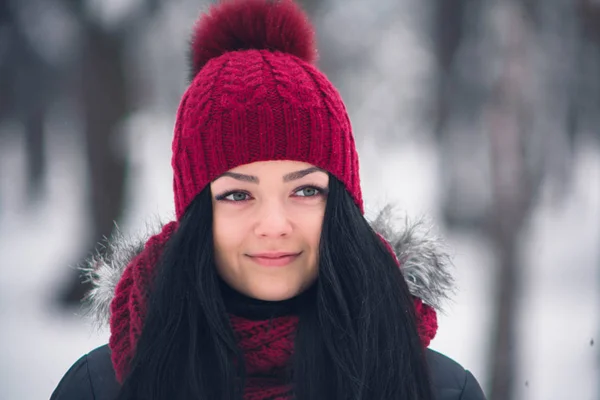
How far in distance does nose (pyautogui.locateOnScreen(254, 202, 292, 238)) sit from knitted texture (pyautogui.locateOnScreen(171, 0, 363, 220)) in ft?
0.37

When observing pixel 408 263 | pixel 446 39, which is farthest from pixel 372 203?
pixel 408 263

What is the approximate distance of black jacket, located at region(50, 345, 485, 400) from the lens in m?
1.49

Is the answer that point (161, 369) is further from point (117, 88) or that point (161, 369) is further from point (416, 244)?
point (117, 88)

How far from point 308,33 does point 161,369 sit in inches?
36.4

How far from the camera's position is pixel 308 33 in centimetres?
154

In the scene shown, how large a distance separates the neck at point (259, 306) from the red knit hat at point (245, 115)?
21 cm

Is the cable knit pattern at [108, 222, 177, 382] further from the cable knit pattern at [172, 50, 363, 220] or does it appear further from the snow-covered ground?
the snow-covered ground

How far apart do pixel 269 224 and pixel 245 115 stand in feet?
0.84

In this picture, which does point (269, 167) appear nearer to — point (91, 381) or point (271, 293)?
point (271, 293)

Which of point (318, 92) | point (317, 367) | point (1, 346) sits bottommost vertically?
point (1, 346)

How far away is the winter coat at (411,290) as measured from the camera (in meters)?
1.50

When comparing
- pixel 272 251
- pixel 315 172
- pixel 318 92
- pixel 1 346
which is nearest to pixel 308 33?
pixel 318 92

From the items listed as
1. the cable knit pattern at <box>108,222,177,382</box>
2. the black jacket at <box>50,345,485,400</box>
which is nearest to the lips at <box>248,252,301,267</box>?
the cable knit pattern at <box>108,222,177,382</box>

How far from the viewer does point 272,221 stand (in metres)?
1.29
